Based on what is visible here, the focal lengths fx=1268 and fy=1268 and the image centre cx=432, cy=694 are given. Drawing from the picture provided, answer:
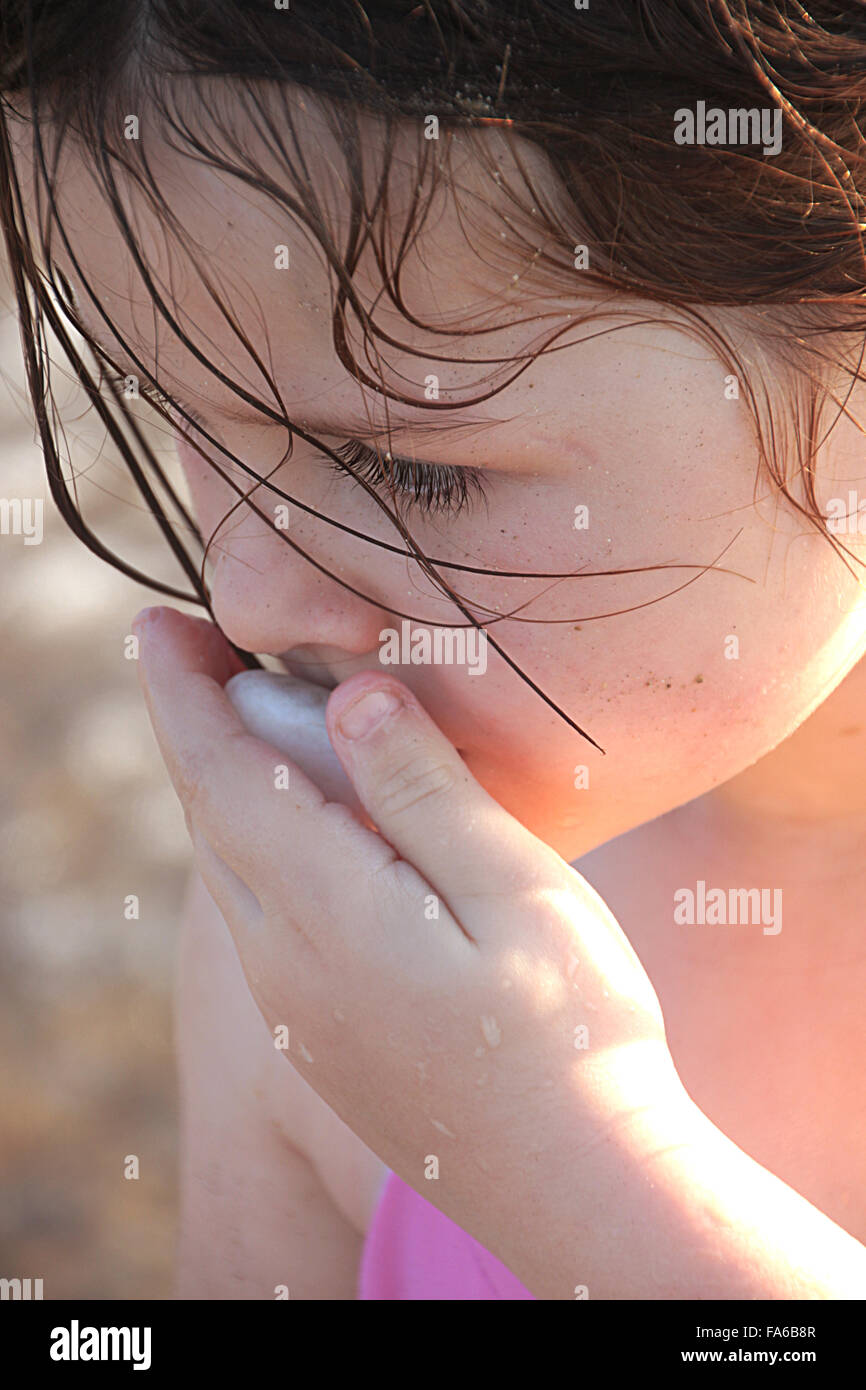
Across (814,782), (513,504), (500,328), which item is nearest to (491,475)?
(513,504)

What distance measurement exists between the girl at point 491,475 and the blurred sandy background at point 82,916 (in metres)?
1.56

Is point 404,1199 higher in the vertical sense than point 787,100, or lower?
lower

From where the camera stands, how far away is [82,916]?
109 inches

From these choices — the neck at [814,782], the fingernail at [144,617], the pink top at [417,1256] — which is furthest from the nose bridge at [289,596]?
the pink top at [417,1256]

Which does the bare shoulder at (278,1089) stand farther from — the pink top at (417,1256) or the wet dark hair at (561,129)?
the wet dark hair at (561,129)

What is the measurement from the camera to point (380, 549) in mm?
988

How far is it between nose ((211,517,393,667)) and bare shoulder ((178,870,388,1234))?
2.21 feet

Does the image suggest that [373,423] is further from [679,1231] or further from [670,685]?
[679,1231]

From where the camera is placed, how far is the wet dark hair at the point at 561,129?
731 millimetres

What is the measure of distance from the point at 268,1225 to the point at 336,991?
2.24 ft

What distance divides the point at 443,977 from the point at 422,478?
39 centimetres
